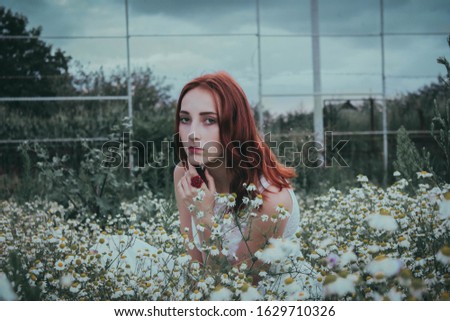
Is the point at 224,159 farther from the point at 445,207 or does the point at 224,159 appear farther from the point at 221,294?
the point at 445,207

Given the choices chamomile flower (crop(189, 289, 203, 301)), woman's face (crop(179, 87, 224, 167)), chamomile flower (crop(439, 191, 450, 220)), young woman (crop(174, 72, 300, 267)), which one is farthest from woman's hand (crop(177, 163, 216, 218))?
chamomile flower (crop(439, 191, 450, 220))

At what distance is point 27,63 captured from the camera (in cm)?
433

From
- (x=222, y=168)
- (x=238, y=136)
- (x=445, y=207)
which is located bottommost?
(x=445, y=207)

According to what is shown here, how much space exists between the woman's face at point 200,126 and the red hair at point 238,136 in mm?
26

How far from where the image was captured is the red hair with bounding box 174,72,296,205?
8.30ft

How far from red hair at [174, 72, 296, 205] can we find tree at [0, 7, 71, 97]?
214 centimetres

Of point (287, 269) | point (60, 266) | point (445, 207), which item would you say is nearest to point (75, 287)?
point (60, 266)

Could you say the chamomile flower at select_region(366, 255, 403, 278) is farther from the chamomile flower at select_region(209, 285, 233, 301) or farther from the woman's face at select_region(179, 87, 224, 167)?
the woman's face at select_region(179, 87, 224, 167)

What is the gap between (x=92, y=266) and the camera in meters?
2.13

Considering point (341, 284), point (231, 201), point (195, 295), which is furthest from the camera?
point (231, 201)

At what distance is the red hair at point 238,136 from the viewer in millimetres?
2529

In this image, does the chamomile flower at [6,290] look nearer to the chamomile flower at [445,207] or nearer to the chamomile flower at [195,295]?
the chamomile flower at [195,295]

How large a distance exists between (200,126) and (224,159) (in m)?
0.22
